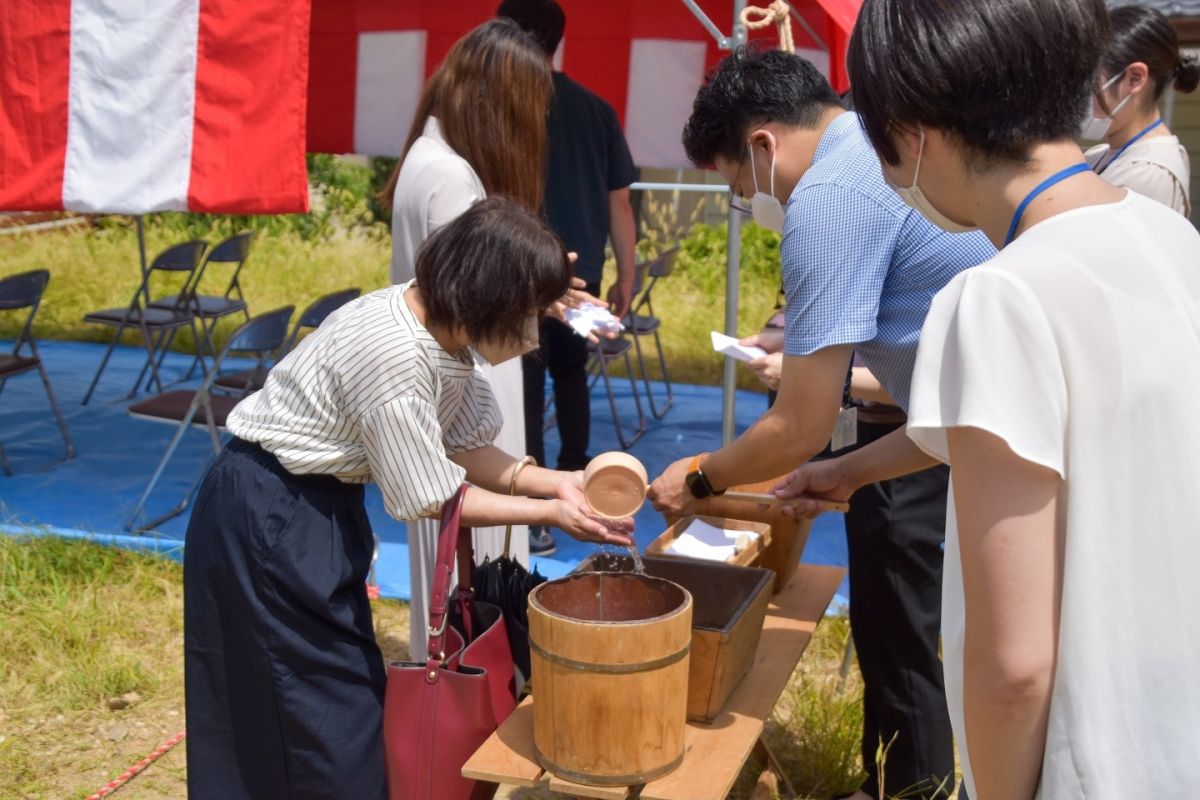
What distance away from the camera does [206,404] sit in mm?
4562

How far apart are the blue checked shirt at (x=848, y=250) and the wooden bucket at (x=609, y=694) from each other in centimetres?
50

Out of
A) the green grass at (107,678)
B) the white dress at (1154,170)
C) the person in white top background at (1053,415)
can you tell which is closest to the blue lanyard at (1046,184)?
the person in white top background at (1053,415)

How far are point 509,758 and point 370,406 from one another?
0.59 m

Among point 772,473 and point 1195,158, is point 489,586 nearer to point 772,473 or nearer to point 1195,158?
point 772,473

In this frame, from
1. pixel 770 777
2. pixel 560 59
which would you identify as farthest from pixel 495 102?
pixel 560 59

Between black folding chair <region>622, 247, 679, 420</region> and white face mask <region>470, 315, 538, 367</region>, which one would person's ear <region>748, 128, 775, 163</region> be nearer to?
white face mask <region>470, 315, 538, 367</region>

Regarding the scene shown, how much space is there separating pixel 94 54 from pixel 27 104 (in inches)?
10.1

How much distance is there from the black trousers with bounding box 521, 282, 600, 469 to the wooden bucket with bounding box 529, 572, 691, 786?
243 cm

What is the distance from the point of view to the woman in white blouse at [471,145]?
109 inches

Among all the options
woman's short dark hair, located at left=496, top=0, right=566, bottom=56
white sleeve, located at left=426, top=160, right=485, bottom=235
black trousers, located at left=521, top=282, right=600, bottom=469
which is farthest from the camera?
black trousers, located at left=521, top=282, right=600, bottom=469

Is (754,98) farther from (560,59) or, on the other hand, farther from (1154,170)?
(560,59)

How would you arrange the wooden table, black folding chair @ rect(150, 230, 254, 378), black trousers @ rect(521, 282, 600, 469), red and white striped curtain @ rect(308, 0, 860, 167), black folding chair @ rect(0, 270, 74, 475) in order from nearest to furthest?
the wooden table
black trousers @ rect(521, 282, 600, 469)
black folding chair @ rect(0, 270, 74, 475)
red and white striped curtain @ rect(308, 0, 860, 167)
black folding chair @ rect(150, 230, 254, 378)

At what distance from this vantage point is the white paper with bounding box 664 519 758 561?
8.46 feet

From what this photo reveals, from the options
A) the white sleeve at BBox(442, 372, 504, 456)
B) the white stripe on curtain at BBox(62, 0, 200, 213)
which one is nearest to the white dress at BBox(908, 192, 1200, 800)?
the white sleeve at BBox(442, 372, 504, 456)
